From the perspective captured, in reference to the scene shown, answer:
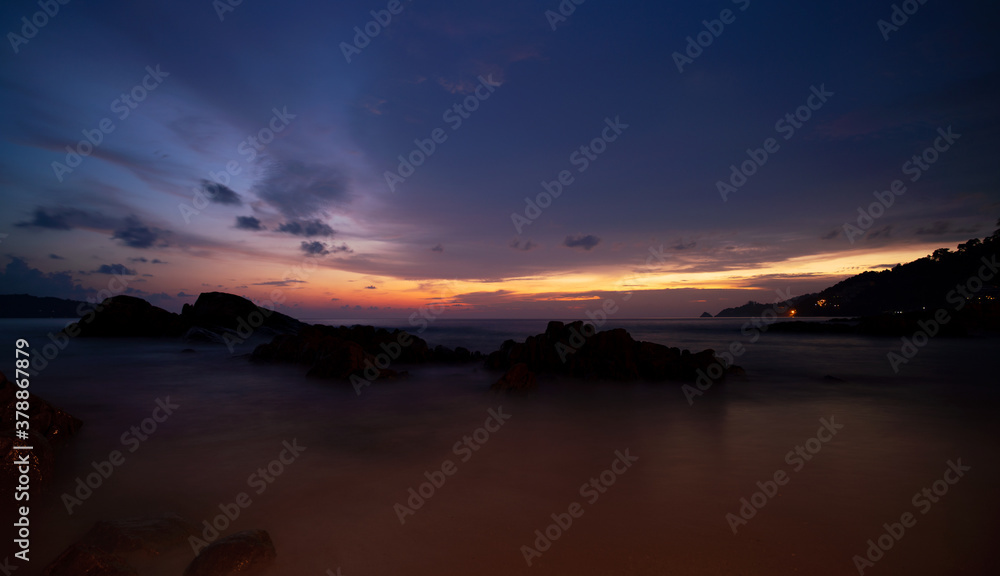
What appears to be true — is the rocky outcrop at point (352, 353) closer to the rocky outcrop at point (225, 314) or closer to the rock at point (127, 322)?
the rocky outcrop at point (225, 314)

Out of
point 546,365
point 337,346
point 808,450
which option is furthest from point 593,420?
point 337,346

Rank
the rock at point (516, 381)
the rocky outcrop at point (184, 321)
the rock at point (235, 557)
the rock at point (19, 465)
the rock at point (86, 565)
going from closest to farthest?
the rock at point (86, 565) < the rock at point (235, 557) < the rock at point (19, 465) < the rock at point (516, 381) < the rocky outcrop at point (184, 321)

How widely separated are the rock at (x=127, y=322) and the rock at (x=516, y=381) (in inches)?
1176

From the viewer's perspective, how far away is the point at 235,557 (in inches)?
119

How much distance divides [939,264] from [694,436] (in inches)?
4136

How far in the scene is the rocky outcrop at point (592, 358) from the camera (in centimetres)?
1250

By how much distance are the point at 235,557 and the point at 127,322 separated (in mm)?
37008

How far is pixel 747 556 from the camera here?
330 centimetres

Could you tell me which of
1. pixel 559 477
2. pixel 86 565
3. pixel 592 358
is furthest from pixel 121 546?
pixel 592 358

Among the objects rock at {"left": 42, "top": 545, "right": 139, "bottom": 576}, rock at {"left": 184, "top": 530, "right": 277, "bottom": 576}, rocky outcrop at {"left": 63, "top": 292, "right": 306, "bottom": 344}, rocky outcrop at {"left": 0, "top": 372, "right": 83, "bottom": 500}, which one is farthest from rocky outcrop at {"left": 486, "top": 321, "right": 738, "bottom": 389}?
rocky outcrop at {"left": 63, "top": 292, "right": 306, "bottom": 344}

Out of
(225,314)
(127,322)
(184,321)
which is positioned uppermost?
Answer: (225,314)

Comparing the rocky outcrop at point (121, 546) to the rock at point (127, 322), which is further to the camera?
the rock at point (127, 322)

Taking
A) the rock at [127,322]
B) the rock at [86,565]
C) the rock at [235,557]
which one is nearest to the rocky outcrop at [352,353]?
the rock at [235,557]

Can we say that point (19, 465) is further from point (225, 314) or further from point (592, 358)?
point (225, 314)
